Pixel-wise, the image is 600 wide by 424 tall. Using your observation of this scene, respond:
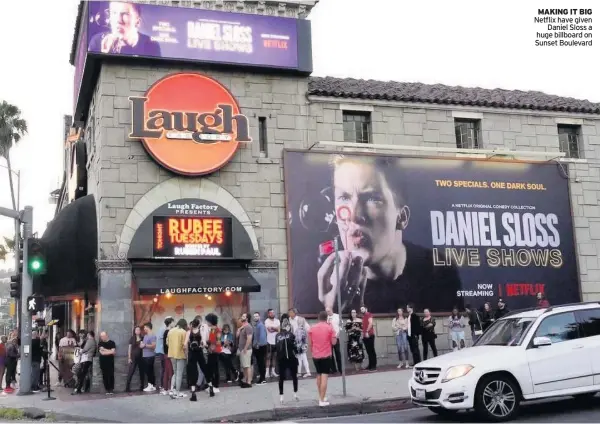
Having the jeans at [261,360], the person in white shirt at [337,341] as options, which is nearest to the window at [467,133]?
the person in white shirt at [337,341]

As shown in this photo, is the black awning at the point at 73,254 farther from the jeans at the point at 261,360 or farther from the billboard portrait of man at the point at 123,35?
the jeans at the point at 261,360

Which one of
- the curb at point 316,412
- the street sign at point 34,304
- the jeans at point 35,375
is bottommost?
the curb at point 316,412

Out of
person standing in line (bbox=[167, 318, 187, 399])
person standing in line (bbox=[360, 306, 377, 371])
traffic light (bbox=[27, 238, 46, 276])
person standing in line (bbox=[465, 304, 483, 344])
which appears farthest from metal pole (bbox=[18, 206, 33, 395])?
person standing in line (bbox=[465, 304, 483, 344])

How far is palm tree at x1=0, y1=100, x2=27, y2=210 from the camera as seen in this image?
42906mm

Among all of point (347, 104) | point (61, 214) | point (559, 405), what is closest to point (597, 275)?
point (347, 104)

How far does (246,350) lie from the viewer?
671 inches

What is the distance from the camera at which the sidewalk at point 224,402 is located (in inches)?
528

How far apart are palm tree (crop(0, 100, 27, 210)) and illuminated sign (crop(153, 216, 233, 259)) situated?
92.6ft

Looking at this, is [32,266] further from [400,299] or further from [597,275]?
[597,275]

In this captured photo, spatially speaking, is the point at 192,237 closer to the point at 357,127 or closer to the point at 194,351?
the point at 194,351

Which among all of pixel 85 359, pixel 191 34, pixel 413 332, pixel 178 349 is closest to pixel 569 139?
pixel 413 332

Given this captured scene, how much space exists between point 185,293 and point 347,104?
811cm

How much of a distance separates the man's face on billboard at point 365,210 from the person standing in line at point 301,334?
3.06 metres

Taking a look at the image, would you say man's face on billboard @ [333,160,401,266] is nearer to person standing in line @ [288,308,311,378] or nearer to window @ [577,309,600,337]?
person standing in line @ [288,308,311,378]
